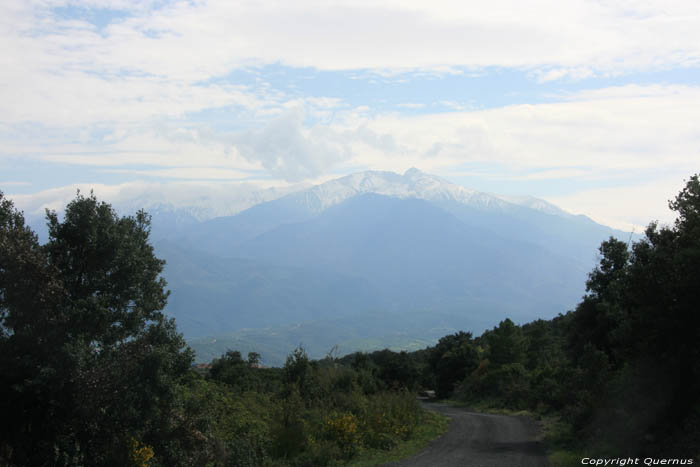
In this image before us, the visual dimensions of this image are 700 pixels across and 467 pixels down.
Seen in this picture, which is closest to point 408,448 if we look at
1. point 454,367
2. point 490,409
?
point 490,409

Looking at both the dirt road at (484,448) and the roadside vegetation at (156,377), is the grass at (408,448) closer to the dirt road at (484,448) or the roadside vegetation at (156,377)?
the roadside vegetation at (156,377)

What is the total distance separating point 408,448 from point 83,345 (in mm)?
9619

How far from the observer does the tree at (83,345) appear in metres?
11.2

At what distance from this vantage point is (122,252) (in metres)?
12.7

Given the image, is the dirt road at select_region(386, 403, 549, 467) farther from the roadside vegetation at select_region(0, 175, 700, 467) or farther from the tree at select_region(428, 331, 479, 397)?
the tree at select_region(428, 331, 479, 397)

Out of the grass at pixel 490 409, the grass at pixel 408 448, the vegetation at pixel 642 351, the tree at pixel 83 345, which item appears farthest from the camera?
the grass at pixel 490 409

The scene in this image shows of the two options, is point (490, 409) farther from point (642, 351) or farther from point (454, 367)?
point (642, 351)

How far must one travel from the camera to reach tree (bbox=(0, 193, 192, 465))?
1118cm

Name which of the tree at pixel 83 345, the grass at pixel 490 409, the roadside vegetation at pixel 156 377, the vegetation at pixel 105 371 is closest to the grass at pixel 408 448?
the roadside vegetation at pixel 156 377

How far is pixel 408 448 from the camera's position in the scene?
16.4m

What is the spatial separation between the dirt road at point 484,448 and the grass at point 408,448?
0.32 m

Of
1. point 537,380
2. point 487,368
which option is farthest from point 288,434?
point 487,368

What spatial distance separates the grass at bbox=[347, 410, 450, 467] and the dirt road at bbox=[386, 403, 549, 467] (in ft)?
1.05

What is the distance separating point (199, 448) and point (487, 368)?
34671 millimetres
